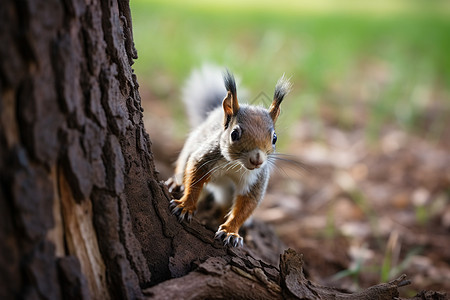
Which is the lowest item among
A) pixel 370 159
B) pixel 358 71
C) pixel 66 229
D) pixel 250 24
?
pixel 66 229

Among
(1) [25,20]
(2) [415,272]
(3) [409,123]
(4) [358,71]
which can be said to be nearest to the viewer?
(1) [25,20]

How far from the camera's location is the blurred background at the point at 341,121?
220 centimetres

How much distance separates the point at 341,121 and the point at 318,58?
1.96ft

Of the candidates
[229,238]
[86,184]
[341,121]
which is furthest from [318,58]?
[86,184]

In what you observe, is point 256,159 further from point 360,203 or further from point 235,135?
point 360,203

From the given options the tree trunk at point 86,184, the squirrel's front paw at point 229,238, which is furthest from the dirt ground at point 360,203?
the tree trunk at point 86,184

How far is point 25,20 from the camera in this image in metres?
0.79

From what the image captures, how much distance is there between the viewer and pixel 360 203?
264 centimetres

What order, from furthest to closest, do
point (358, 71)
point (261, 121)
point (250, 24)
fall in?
1. point (250, 24)
2. point (358, 71)
3. point (261, 121)

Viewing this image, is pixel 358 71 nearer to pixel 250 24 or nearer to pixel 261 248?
pixel 250 24

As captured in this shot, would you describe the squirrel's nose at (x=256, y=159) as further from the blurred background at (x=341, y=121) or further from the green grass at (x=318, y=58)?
the green grass at (x=318, y=58)

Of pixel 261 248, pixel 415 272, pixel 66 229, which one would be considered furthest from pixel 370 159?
pixel 66 229

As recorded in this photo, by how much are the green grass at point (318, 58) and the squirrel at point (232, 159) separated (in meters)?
1.15

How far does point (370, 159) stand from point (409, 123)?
70cm
